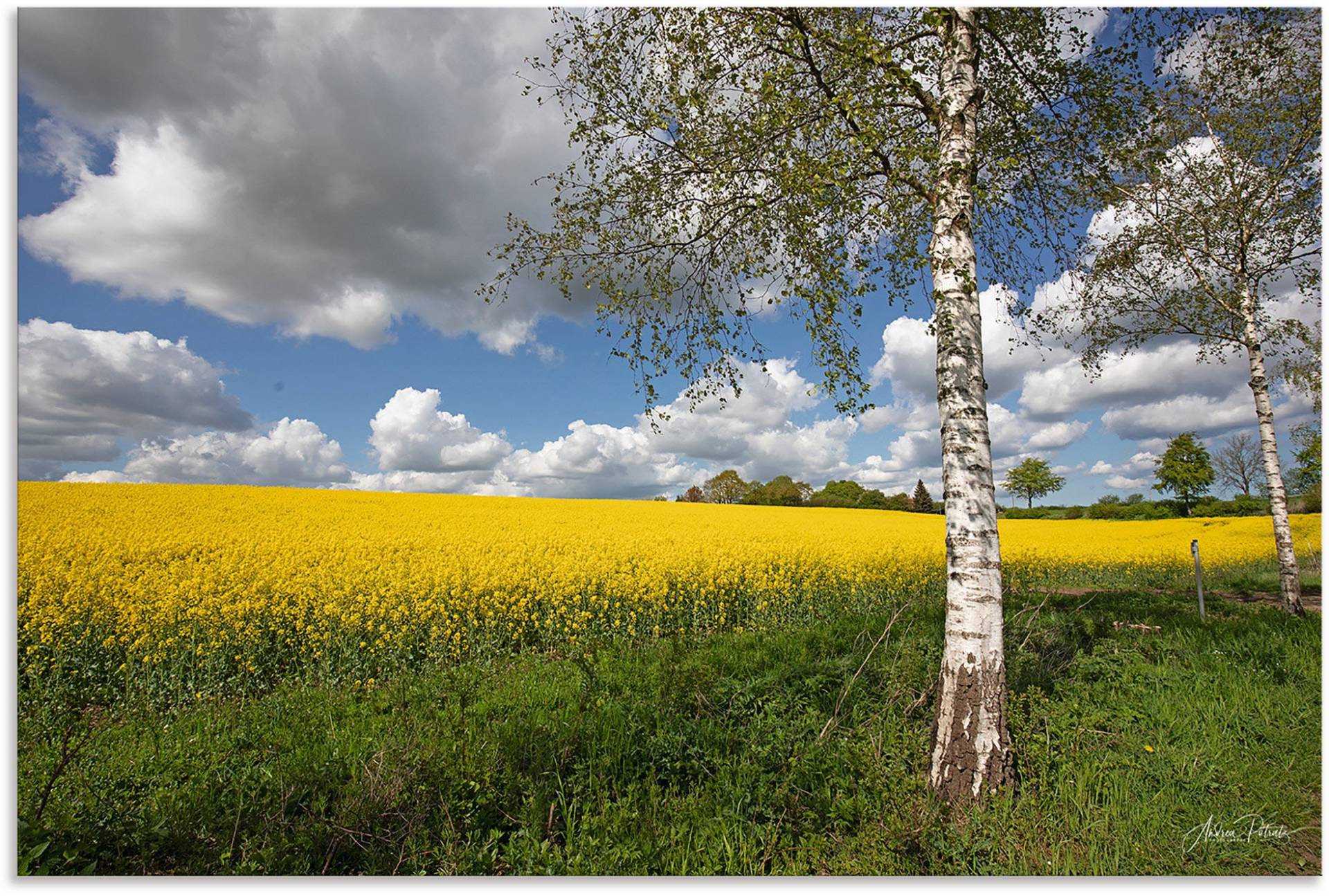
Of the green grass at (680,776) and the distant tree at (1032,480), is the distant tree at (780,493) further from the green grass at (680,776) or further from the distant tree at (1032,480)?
the green grass at (680,776)

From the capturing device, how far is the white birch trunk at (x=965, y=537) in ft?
A: 11.5

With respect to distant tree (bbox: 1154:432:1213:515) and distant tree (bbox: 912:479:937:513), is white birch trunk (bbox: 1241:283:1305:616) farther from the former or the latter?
distant tree (bbox: 912:479:937:513)

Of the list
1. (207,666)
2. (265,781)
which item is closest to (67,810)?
(265,781)

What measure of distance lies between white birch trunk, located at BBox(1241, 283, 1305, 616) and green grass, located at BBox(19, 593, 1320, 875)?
3.97 m

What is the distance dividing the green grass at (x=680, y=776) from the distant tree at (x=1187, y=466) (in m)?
43.1

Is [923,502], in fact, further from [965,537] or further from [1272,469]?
[965,537]

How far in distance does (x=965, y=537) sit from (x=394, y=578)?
24.7ft

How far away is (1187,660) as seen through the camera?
19.0 ft

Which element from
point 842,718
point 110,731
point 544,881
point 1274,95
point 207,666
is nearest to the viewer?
point 544,881

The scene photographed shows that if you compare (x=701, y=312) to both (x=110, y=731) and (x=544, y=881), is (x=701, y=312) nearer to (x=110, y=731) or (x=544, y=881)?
(x=544, y=881)

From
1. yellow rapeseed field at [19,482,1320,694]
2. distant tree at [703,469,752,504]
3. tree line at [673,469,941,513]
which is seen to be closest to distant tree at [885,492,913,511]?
tree line at [673,469,941,513]

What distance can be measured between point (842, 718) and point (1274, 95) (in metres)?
10.6

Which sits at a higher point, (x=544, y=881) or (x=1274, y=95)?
(x=1274, y=95)

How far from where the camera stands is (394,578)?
8.15 metres
